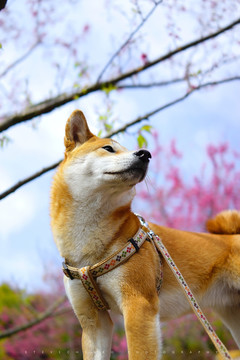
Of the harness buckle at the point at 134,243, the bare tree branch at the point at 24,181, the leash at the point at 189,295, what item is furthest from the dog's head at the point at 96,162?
the bare tree branch at the point at 24,181

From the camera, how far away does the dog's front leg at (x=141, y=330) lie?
229cm

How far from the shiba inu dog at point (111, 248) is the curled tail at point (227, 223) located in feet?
1.86

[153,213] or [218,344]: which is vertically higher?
[218,344]

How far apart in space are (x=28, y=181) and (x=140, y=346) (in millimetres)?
2003

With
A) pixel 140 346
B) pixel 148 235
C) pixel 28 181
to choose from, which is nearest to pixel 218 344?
pixel 140 346

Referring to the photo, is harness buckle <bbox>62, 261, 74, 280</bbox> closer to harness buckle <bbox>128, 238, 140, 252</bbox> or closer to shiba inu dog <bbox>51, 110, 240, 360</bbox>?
shiba inu dog <bbox>51, 110, 240, 360</bbox>

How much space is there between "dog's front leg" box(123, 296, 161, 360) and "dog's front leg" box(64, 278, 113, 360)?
0.35 metres

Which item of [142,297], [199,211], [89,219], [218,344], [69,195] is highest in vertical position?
[69,195]

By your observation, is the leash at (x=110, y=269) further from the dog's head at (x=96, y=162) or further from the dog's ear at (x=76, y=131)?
the dog's ear at (x=76, y=131)

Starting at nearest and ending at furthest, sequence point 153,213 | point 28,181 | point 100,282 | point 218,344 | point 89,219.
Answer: point 218,344
point 100,282
point 89,219
point 28,181
point 153,213

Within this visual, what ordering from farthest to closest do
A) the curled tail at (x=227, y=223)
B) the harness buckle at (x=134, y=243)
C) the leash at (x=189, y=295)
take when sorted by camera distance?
the curled tail at (x=227, y=223) < the harness buckle at (x=134, y=243) < the leash at (x=189, y=295)

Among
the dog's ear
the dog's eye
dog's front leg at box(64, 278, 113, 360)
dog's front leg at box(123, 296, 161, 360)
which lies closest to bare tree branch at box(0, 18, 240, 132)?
the dog's ear

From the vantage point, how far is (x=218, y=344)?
2254 mm

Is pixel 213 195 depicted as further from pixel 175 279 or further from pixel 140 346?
pixel 140 346
